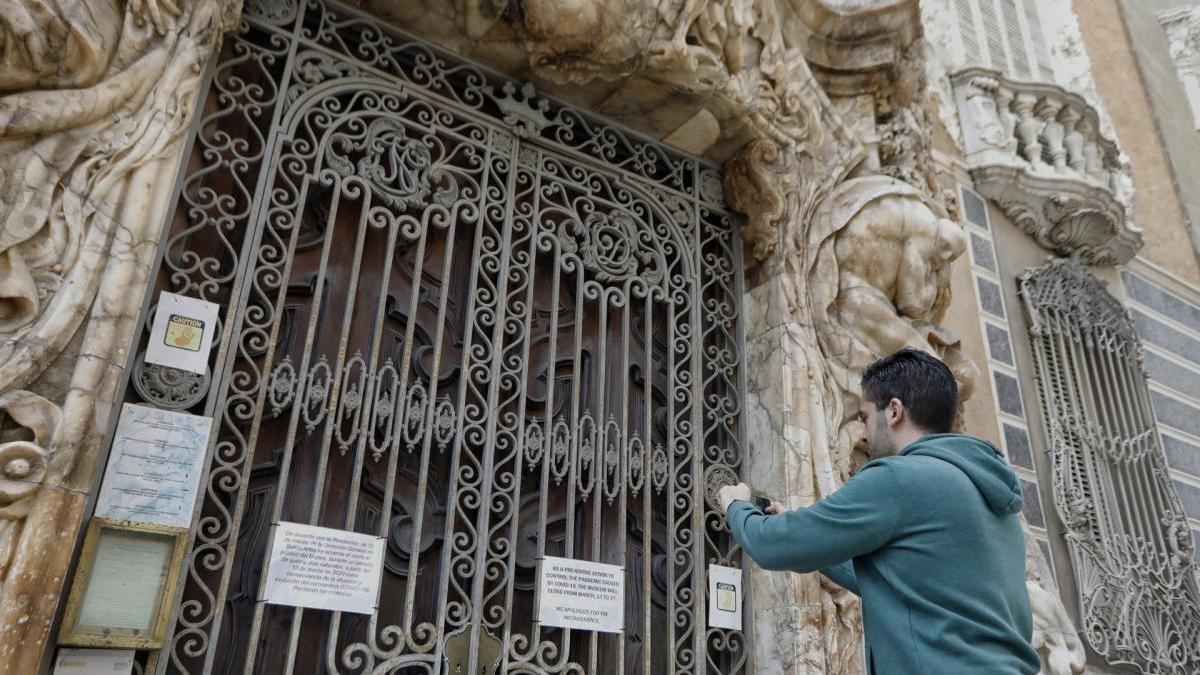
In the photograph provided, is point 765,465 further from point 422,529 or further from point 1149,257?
point 1149,257

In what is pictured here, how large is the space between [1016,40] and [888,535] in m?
7.05

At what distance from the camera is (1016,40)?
7891 mm

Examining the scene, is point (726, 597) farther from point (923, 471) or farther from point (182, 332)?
point (182, 332)

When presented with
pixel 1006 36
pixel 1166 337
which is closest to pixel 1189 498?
pixel 1166 337

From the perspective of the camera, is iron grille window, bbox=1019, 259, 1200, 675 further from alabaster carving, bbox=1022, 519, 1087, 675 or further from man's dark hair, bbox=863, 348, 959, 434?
man's dark hair, bbox=863, 348, 959, 434

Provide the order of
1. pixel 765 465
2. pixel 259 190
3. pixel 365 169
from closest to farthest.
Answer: pixel 259 190 → pixel 365 169 → pixel 765 465

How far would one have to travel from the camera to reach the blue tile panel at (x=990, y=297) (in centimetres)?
620

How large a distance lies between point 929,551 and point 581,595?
5.76ft

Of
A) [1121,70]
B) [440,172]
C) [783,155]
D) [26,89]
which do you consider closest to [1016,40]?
[1121,70]

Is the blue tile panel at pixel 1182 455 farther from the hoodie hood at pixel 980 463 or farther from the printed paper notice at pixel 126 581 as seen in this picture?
the printed paper notice at pixel 126 581

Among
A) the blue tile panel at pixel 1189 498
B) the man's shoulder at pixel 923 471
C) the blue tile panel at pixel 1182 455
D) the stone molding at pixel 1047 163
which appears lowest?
the man's shoulder at pixel 923 471

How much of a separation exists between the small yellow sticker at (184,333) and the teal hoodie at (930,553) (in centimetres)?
194

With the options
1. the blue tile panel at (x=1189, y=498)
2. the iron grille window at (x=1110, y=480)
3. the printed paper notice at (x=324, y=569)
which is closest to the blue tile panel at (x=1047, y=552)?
the iron grille window at (x=1110, y=480)

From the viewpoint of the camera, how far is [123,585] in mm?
2672
